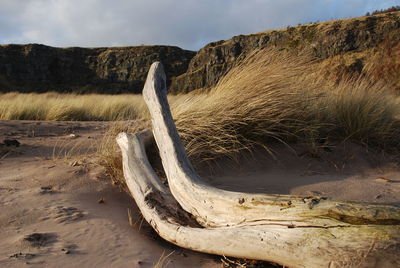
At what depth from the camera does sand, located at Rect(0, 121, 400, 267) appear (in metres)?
1.99

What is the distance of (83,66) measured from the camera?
40062mm

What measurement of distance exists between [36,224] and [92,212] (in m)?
0.37

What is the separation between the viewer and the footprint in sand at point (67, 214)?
237 centimetres

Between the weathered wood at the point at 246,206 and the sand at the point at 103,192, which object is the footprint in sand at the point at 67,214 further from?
the weathered wood at the point at 246,206

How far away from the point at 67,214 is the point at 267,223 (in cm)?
143

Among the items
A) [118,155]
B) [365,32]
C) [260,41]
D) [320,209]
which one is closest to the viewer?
[320,209]

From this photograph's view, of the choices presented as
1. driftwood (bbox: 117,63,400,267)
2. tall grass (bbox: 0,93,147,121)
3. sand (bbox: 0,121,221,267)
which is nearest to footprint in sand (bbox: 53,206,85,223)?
sand (bbox: 0,121,221,267)

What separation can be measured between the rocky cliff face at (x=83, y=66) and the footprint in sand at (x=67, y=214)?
34.2m

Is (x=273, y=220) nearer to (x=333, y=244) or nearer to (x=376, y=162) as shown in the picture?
(x=333, y=244)

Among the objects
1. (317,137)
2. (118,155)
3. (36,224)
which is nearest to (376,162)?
(317,137)

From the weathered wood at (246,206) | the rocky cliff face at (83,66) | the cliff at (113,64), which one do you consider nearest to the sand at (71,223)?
the weathered wood at (246,206)

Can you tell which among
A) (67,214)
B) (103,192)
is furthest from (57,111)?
(67,214)

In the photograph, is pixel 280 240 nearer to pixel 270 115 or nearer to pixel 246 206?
pixel 246 206

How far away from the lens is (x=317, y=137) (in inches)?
152
